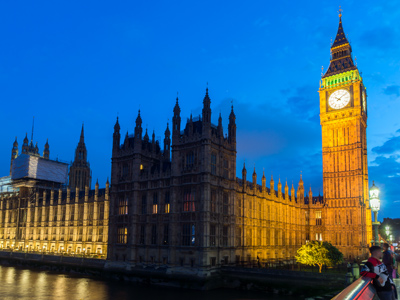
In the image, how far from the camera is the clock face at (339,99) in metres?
94.8

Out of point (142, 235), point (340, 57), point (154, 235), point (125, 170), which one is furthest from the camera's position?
point (340, 57)

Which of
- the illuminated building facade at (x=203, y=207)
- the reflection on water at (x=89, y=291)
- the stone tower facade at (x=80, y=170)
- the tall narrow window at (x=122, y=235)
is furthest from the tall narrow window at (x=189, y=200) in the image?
the stone tower facade at (x=80, y=170)

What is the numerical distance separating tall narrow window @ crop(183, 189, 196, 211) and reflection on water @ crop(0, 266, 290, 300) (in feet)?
39.7

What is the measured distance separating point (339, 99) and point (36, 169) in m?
84.4

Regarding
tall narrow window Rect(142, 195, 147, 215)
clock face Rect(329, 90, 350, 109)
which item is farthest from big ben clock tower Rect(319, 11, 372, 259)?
tall narrow window Rect(142, 195, 147, 215)

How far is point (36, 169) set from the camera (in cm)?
10719

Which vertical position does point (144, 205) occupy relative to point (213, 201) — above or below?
below

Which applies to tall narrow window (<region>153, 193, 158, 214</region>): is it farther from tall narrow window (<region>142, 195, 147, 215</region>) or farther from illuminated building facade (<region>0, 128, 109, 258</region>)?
illuminated building facade (<region>0, 128, 109, 258</region>)

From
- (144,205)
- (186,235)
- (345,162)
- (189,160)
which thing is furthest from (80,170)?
(186,235)

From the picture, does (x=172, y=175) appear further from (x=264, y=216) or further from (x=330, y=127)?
(x=330, y=127)

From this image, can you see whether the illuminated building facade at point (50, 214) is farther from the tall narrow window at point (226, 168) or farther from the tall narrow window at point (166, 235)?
the tall narrow window at point (226, 168)

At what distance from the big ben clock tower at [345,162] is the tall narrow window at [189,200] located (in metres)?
47.3

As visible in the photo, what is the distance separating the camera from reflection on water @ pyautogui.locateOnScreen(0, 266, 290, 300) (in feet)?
155

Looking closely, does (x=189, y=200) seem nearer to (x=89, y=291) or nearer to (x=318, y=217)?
(x=89, y=291)
